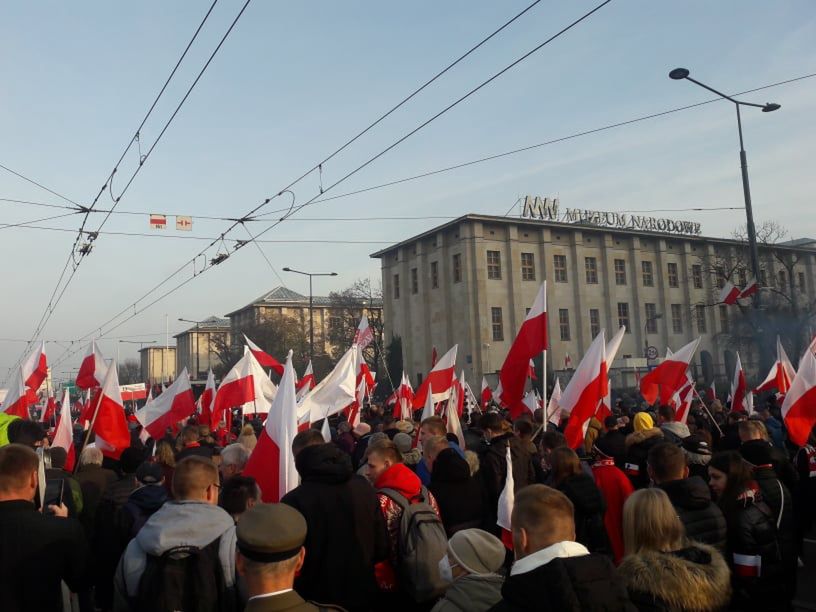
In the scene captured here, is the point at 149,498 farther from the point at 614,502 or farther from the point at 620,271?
the point at 620,271

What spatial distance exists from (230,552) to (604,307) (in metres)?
56.4

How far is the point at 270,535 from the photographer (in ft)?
8.76

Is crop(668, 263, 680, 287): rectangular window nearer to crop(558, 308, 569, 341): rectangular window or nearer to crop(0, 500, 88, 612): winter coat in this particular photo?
crop(558, 308, 569, 341): rectangular window

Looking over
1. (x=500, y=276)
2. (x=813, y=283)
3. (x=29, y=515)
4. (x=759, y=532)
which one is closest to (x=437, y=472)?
(x=759, y=532)

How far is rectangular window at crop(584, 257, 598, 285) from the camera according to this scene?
187ft

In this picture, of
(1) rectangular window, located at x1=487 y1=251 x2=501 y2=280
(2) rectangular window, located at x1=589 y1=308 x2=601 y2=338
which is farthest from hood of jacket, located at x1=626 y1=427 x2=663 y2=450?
(2) rectangular window, located at x1=589 y1=308 x2=601 y2=338

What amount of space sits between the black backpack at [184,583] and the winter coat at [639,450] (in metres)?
4.82

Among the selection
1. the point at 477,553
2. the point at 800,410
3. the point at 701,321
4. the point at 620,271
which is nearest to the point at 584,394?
the point at 800,410

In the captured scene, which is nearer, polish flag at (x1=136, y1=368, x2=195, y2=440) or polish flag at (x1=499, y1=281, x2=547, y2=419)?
polish flag at (x1=499, y1=281, x2=547, y2=419)

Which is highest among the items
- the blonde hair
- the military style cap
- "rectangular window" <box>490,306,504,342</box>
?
"rectangular window" <box>490,306,504,342</box>

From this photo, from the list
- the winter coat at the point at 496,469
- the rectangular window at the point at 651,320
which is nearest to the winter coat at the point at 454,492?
the winter coat at the point at 496,469

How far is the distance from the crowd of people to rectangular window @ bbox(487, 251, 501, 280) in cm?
4626

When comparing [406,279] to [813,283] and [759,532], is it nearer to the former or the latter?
[813,283]

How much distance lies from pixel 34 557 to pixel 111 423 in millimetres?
4890
